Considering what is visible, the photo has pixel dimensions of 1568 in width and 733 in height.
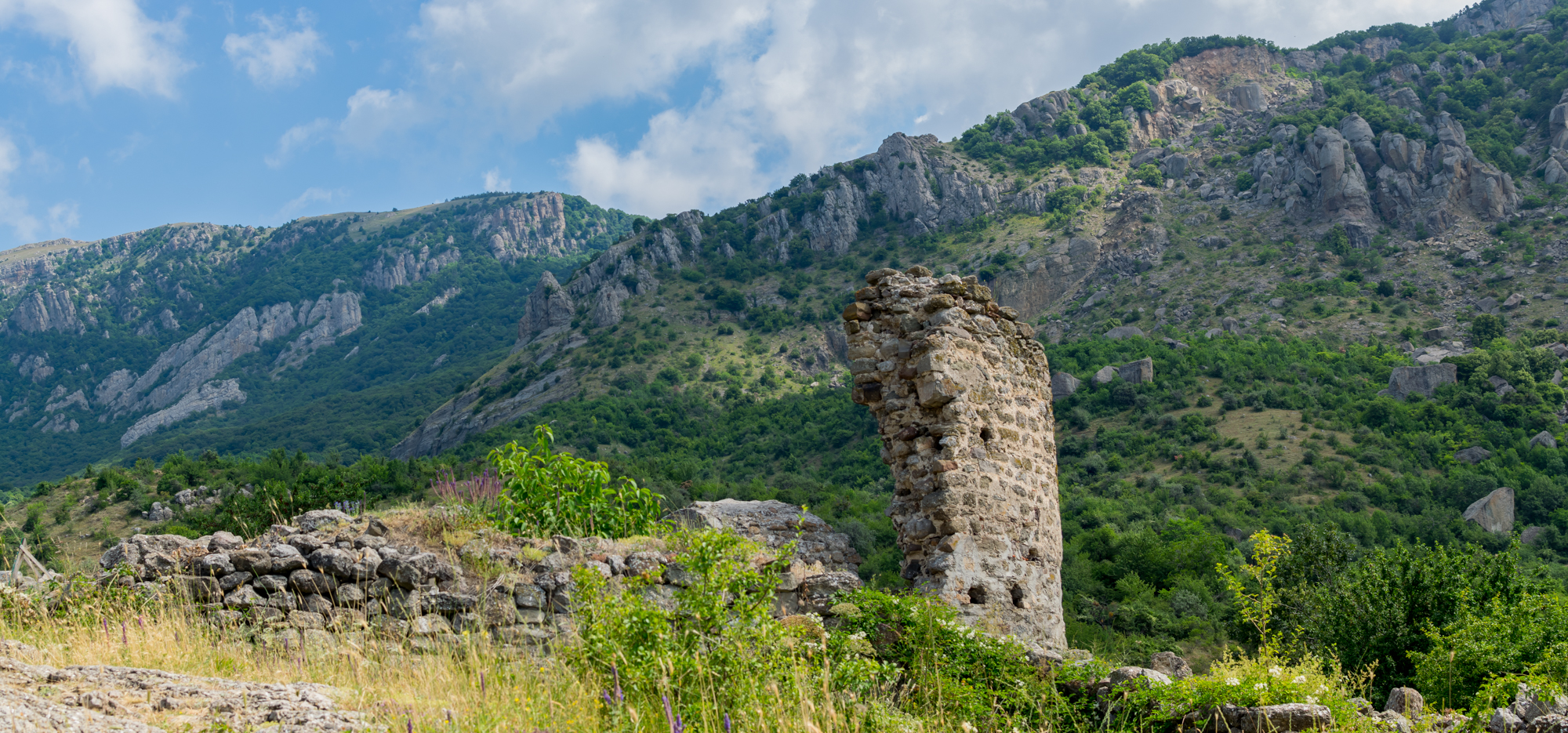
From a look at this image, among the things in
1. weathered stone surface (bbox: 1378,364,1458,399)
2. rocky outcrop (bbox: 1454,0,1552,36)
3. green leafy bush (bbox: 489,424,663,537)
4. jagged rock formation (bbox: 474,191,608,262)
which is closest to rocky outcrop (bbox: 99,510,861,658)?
green leafy bush (bbox: 489,424,663,537)

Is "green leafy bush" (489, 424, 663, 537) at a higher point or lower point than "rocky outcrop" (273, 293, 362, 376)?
lower

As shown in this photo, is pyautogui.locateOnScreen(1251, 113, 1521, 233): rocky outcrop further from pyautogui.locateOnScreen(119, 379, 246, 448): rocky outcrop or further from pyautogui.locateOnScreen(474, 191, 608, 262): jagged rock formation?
pyautogui.locateOnScreen(474, 191, 608, 262): jagged rock formation

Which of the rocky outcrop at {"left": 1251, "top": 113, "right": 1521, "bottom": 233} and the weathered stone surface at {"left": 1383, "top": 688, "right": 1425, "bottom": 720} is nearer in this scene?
the weathered stone surface at {"left": 1383, "top": 688, "right": 1425, "bottom": 720}

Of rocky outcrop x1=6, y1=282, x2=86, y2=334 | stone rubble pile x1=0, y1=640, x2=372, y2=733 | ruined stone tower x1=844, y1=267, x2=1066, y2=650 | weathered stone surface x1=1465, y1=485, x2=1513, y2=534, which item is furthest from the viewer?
rocky outcrop x1=6, y1=282, x2=86, y2=334

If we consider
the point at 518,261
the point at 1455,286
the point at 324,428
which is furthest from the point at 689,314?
the point at 518,261

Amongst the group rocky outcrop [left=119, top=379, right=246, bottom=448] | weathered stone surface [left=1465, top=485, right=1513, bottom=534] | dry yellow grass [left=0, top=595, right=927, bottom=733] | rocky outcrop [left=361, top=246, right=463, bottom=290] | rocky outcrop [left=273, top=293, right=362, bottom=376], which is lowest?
weathered stone surface [left=1465, top=485, right=1513, bottom=534]

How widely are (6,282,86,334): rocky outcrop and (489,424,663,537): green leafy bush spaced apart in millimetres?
126516

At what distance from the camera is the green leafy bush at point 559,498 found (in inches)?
282

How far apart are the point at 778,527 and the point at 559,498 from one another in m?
4.90

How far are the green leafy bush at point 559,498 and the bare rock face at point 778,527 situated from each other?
95cm

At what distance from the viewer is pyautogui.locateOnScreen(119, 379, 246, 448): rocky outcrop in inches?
3305

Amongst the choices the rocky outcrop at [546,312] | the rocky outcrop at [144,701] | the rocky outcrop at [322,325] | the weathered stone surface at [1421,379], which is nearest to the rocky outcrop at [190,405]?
the rocky outcrop at [322,325]

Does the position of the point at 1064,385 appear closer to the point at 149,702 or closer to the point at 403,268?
the point at 149,702

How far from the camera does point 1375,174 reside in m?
54.6
